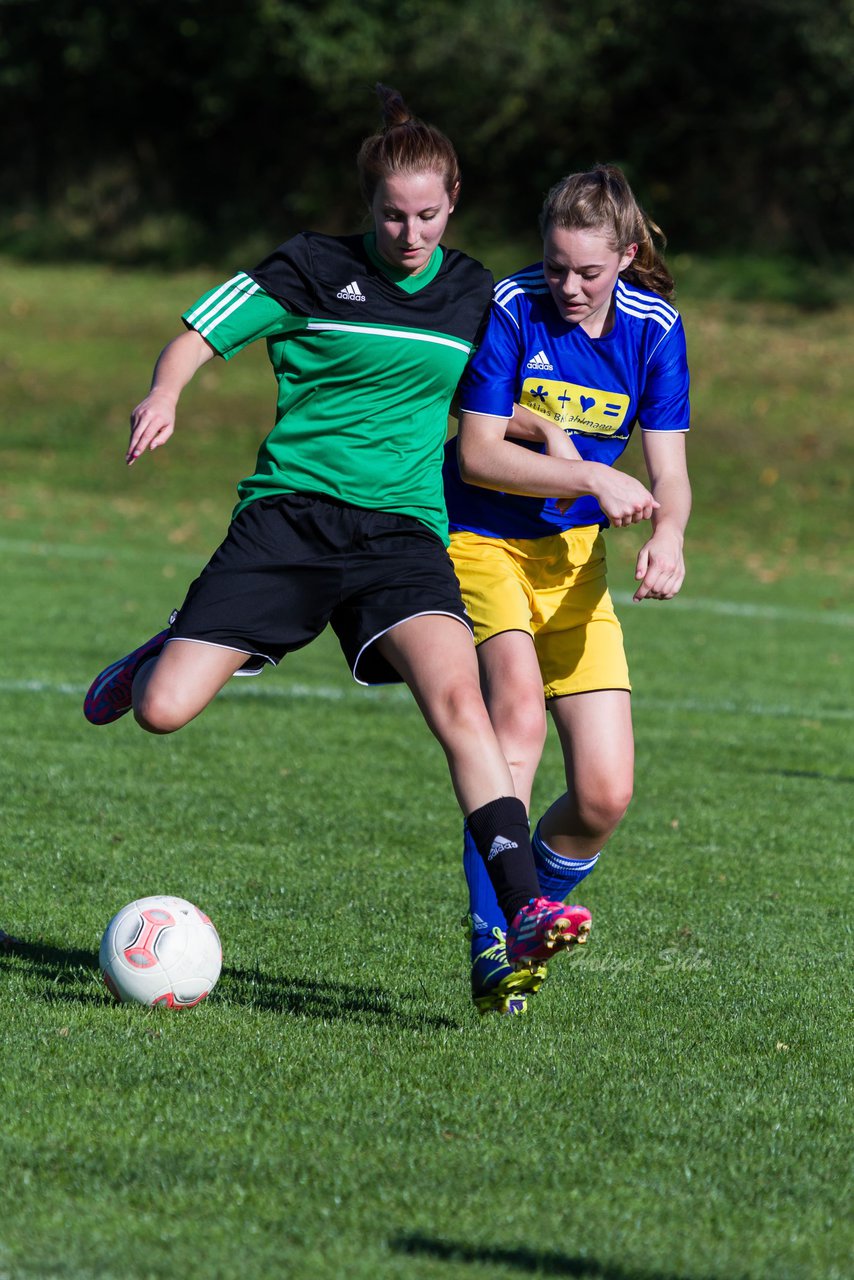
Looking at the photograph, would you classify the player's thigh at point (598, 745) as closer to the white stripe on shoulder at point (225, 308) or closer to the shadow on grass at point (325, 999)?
the shadow on grass at point (325, 999)

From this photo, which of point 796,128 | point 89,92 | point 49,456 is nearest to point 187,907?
point 49,456

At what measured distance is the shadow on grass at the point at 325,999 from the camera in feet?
13.8

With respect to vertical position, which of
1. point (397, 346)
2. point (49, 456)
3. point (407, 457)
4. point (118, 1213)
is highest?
point (397, 346)

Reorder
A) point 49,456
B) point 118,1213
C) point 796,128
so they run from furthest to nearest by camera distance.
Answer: point 796,128 < point 49,456 < point 118,1213

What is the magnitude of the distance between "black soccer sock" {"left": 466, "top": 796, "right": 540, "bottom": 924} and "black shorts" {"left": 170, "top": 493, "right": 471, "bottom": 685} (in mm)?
548

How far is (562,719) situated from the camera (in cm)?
470

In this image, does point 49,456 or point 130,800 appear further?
point 49,456

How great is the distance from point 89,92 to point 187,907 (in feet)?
104

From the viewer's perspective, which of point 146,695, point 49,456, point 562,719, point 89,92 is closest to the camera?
point 146,695

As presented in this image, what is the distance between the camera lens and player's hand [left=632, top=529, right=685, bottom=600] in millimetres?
4316

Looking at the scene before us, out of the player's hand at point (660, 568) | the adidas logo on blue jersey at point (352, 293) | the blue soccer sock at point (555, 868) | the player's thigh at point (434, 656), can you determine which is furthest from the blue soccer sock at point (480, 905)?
the adidas logo on blue jersey at point (352, 293)

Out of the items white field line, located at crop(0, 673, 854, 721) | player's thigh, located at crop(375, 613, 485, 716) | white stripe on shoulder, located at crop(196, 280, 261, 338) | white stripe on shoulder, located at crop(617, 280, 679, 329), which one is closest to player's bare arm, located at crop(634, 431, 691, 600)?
white stripe on shoulder, located at crop(617, 280, 679, 329)

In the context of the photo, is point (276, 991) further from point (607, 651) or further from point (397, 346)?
point (397, 346)

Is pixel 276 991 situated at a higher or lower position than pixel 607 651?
lower
